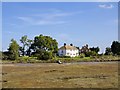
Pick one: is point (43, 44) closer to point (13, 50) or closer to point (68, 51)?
point (13, 50)

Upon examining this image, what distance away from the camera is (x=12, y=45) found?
10188 centimetres

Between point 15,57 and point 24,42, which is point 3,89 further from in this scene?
point 24,42

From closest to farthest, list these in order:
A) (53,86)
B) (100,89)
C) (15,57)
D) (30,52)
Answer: (100,89), (53,86), (15,57), (30,52)

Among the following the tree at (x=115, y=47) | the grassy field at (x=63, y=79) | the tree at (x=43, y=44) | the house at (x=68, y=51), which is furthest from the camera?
the house at (x=68, y=51)

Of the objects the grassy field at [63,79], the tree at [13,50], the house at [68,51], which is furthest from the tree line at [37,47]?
the grassy field at [63,79]

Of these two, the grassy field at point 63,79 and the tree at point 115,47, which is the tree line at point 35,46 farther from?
the grassy field at point 63,79

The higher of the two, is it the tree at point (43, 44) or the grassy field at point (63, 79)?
the tree at point (43, 44)

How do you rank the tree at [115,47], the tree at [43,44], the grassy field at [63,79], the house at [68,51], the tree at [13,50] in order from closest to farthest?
the grassy field at [63,79] → the tree at [13,50] → the tree at [43,44] → the tree at [115,47] → the house at [68,51]

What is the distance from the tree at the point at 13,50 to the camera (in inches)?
3895

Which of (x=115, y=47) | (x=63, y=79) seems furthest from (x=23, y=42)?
(x=63, y=79)

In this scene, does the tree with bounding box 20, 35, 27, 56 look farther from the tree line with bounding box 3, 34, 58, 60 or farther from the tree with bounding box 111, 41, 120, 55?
the tree with bounding box 111, 41, 120, 55

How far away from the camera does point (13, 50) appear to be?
101 metres

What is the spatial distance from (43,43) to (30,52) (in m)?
9.87

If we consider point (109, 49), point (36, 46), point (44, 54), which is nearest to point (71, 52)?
point (109, 49)
